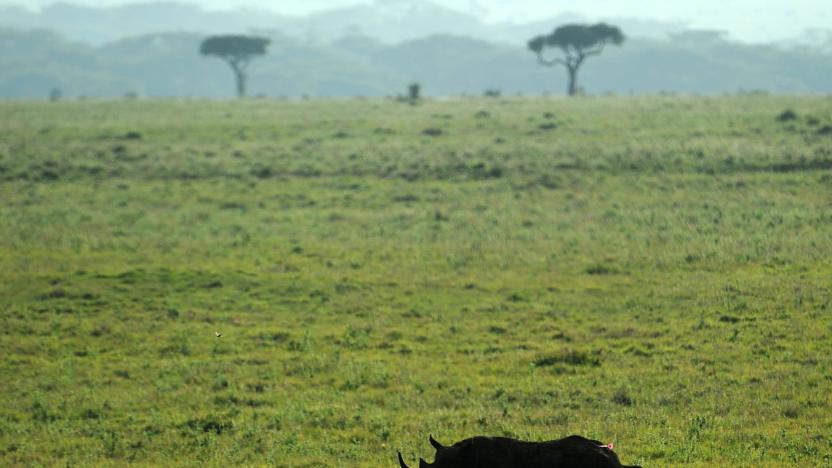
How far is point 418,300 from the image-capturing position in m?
21.8

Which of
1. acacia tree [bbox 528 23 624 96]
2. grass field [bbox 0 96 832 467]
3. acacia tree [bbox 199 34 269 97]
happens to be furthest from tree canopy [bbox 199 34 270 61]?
grass field [bbox 0 96 832 467]

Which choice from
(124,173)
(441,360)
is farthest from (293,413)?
(124,173)

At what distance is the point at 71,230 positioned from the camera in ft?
101

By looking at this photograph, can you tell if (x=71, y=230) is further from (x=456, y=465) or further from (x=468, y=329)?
(x=456, y=465)

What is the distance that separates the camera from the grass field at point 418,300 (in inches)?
522

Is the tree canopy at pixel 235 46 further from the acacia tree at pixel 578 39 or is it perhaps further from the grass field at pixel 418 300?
the grass field at pixel 418 300

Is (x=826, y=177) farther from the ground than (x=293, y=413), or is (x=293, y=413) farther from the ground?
(x=826, y=177)

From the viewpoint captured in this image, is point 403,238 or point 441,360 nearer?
point 441,360

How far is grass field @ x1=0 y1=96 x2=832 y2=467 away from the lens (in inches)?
522

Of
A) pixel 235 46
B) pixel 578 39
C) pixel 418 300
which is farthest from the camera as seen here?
pixel 235 46

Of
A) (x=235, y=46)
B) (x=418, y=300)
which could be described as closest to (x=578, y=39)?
(x=235, y=46)

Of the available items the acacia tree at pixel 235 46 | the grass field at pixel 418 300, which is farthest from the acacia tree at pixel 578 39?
the grass field at pixel 418 300

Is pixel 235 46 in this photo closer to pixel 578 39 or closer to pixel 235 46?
pixel 235 46

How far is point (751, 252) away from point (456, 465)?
18.5 m
